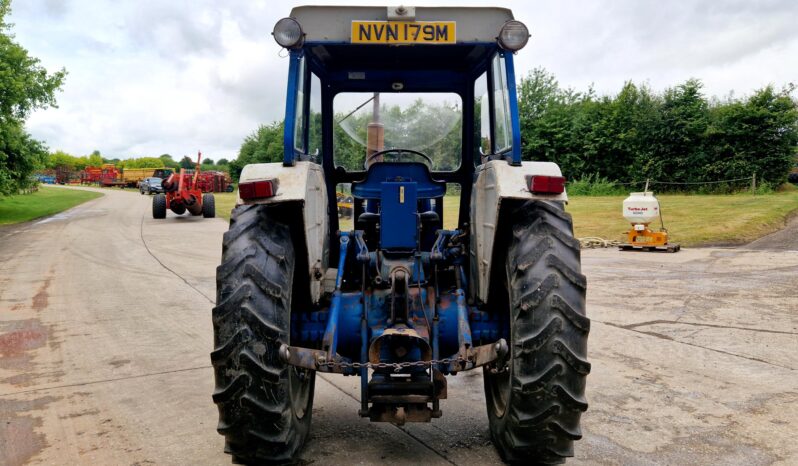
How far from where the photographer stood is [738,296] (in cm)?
969

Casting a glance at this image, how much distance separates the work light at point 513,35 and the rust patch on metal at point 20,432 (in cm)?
374

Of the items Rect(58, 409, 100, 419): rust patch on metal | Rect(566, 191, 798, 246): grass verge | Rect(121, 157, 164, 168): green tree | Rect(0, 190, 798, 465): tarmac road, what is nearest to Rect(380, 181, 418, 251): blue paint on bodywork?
Rect(0, 190, 798, 465): tarmac road

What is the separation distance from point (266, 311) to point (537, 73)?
42.8 meters

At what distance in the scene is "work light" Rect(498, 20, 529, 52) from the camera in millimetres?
3740

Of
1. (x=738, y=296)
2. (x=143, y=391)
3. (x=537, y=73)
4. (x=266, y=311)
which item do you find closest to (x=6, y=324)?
(x=143, y=391)

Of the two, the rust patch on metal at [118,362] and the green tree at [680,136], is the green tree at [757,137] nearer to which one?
the green tree at [680,136]

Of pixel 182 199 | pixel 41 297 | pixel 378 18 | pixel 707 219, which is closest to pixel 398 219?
pixel 378 18

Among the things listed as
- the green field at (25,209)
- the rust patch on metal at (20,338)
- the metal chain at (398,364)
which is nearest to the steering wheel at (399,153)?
the metal chain at (398,364)

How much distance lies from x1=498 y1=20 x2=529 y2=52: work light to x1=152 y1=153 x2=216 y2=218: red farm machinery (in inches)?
Result: 894

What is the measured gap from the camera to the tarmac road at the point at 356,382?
13.5 feet

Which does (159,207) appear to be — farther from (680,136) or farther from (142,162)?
(142,162)

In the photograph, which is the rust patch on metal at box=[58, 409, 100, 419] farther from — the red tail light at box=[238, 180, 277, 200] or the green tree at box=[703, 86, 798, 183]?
the green tree at box=[703, 86, 798, 183]

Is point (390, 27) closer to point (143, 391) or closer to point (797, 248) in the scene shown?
point (143, 391)

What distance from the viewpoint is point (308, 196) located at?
3.72m
